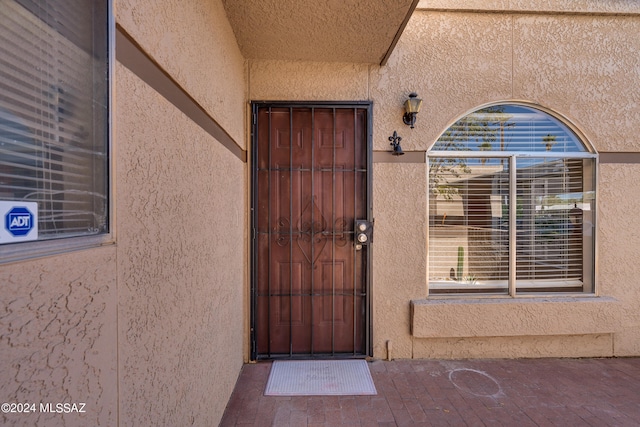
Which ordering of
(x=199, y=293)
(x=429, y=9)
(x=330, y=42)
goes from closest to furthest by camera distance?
(x=199, y=293)
(x=330, y=42)
(x=429, y=9)

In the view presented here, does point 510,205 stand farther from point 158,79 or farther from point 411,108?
point 158,79

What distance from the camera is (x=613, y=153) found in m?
3.50

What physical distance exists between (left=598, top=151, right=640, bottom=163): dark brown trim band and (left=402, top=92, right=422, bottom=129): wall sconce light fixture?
7.78 feet

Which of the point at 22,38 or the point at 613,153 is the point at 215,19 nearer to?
the point at 22,38

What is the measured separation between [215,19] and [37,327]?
7.62 feet

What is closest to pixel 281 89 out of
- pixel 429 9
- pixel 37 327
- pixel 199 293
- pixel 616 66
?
pixel 429 9

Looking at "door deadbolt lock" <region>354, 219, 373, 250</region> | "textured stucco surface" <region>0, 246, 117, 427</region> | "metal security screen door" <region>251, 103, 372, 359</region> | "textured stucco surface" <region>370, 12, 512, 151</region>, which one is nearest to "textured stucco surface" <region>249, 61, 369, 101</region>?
"metal security screen door" <region>251, 103, 372, 359</region>

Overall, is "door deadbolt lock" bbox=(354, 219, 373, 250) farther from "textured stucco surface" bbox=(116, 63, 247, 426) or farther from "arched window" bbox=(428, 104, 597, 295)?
"textured stucco surface" bbox=(116, 63, 247, 426)

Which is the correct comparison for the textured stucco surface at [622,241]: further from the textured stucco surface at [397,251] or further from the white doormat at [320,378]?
the white doormat at [320,378]

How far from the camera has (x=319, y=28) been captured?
2.72 m

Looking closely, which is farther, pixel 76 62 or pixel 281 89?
pixel 281 89

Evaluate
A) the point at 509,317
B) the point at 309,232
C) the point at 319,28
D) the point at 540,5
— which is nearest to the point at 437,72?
the point at 540,5

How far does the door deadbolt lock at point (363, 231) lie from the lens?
335cm

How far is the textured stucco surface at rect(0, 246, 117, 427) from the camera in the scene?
72cm
